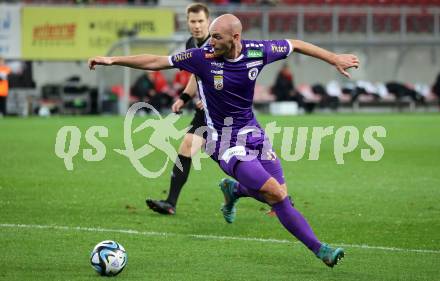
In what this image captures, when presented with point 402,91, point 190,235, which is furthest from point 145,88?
point 190,235

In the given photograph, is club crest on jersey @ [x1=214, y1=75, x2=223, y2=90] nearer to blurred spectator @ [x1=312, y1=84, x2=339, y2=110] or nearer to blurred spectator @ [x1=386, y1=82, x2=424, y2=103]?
blurred spectator @ [x1=312, y1=84, x2=339, y2=110]

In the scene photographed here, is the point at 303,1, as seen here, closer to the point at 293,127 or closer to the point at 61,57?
the point at 61,57

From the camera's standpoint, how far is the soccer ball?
782 cm

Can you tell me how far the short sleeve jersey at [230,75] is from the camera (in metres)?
8.91

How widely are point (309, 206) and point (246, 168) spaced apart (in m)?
3.82

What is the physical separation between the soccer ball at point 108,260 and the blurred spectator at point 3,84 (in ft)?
76.5

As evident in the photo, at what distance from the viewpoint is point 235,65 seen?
350 inches

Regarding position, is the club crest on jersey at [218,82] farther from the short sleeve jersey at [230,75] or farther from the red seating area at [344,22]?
the red seating area at [344,22]

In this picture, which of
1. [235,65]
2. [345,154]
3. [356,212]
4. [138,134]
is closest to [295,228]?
[235,65]

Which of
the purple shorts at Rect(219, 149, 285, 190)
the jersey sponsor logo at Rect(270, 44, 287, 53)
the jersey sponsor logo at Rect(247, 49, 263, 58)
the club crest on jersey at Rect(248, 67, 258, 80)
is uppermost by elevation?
the jersey sponsor logo at Rect(270, 44, 287, 53)

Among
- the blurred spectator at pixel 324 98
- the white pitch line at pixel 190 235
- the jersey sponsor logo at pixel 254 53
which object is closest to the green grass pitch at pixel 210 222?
the white pitch line at pixel 190 235

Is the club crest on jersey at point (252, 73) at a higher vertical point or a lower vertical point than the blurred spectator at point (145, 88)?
higher

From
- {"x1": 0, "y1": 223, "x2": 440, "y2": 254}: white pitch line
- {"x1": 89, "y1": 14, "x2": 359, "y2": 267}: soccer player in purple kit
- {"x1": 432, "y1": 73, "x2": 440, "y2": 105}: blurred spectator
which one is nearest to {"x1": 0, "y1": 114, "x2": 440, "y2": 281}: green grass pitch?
{"x1": 0, "y1": 223, "x2": 440, "y2": 254}: white pitch line

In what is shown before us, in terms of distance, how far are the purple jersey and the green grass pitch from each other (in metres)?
1.18
